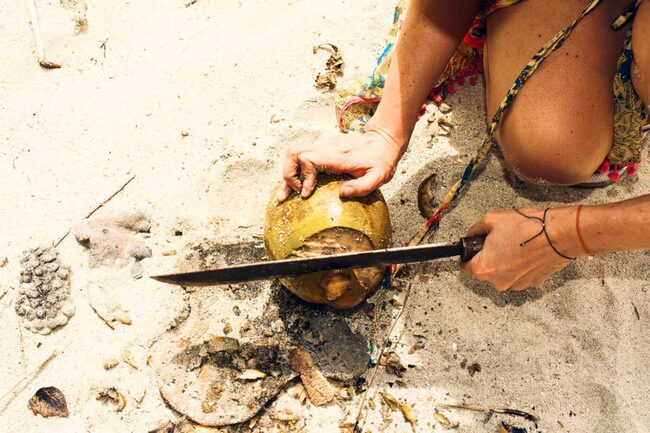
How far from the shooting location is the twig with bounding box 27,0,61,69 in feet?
7.66

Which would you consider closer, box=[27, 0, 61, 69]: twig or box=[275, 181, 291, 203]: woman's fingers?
box=[275, 181, 291, 203]: woman's fingers

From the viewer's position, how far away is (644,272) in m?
1.96

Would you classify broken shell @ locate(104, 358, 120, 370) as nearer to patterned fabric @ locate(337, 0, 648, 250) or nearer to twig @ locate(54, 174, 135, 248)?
twig @ locate(54, 174, 135, 248)

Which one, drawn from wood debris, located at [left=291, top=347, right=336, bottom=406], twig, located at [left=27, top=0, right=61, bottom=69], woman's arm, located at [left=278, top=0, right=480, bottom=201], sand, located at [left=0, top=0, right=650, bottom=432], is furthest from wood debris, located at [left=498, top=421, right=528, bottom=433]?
twig, located at [left=27, top=0, right=61, bottom=69]

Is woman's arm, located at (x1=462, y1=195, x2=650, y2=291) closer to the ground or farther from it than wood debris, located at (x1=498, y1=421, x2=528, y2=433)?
farther from it

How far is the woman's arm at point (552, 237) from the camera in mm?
1317

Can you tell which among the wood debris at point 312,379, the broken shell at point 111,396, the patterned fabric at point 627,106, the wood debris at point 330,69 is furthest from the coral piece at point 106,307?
the patterned fabric at point 627,106

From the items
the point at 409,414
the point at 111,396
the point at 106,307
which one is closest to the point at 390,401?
the point at 409,414

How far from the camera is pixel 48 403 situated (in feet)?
5.58

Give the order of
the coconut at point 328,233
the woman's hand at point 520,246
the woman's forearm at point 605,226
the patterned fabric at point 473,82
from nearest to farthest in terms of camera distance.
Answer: the woman's forearm at point 605,226 → the woman's hand at point 520,246 → the coconut at point 328,233 → the patterned fabric at point 473,82

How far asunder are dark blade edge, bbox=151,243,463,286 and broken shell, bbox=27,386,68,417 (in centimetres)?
66

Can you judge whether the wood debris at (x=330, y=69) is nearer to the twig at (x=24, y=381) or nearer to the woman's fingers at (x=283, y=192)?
the woman's fingers at (x=283, y=192)

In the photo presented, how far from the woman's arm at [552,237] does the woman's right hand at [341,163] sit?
1.24 feet

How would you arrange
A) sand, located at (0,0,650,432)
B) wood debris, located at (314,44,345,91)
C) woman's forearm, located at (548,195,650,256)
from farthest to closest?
1. wood debris, located at (314,44,345,91)
2. sand, located at (0,0,650,432)
3. woman's forearm, located at (548,195,650,256)
